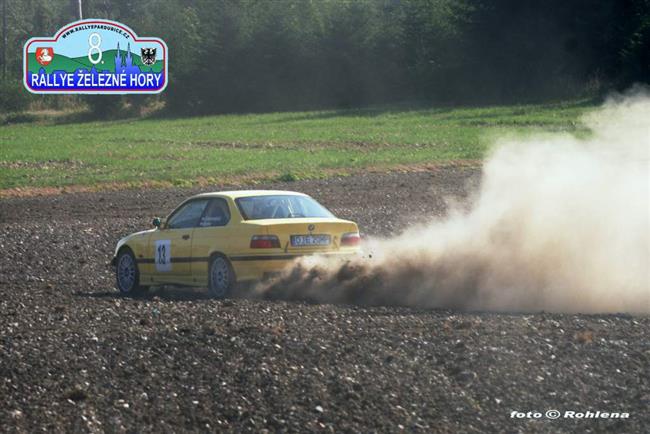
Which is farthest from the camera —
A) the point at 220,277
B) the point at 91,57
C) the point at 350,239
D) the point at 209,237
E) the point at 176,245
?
the point at 91,57

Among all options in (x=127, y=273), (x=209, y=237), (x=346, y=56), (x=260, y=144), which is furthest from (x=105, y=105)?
(x=209, y=237)

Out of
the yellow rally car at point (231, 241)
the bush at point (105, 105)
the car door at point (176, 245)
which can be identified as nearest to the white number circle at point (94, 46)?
the bush at point (105, 105)

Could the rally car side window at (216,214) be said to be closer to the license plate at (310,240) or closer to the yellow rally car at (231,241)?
the yellow rally car at (231,241)

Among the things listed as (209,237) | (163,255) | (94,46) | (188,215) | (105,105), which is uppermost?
(94,46)

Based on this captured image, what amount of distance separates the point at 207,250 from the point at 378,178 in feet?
59.0

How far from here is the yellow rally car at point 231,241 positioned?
13.0 m

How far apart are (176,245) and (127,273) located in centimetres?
119

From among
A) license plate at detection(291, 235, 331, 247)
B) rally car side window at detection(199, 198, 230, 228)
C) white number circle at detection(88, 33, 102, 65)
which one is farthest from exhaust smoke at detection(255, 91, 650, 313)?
white number circle at detection(88, 33, 102, 65)

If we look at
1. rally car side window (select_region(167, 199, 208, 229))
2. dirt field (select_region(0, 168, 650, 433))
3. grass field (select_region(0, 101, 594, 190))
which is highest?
grass field (select_region(0, 101, 594, 190))

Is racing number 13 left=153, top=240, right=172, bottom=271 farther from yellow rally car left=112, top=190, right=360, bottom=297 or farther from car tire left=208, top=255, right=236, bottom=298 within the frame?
car tire left=208, top=255, right=236, bottom=298

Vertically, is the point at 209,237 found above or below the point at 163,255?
above

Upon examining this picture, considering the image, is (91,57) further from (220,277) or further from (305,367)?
(305,367)

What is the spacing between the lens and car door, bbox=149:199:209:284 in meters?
13.8

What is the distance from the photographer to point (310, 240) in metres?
13.3
